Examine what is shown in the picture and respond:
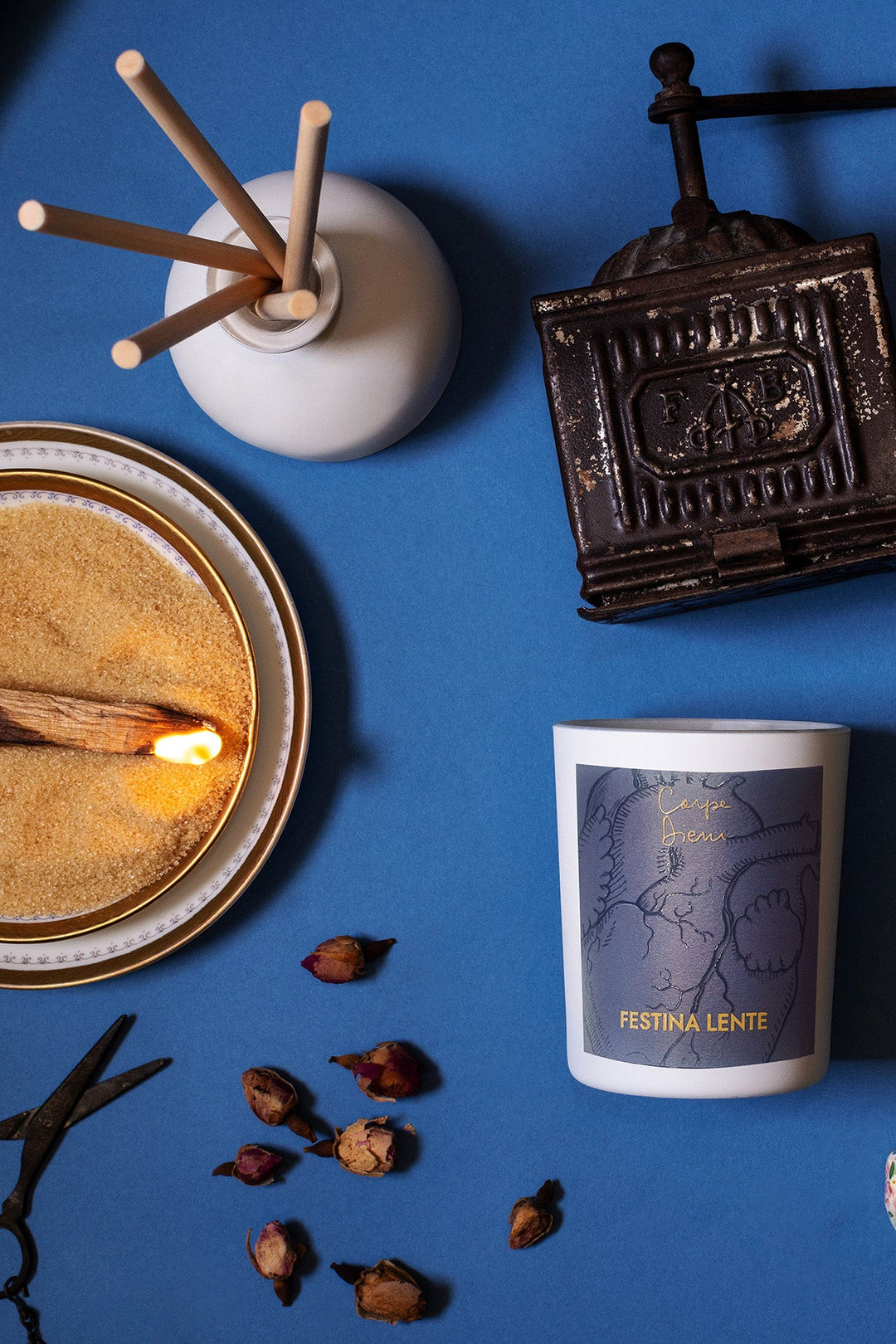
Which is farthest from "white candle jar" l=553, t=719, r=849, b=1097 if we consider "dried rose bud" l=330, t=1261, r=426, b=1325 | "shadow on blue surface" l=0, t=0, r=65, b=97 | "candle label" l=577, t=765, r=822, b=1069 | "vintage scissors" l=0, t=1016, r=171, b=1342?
"shadow on blue surface" l=0, t=0, r=65, b=97

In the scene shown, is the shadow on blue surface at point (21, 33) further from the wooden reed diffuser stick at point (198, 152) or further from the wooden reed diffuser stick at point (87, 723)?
the wooden reed diffuser stick at point (87, 723)

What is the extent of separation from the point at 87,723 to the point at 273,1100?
0.86 ft

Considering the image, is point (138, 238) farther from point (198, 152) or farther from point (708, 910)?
point (708, 910)

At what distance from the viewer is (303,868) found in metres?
0.60

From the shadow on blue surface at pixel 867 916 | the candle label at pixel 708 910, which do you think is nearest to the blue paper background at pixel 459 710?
the shadow on blue surface at pixel 867 916

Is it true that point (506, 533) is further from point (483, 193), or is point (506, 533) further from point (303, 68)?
point (303, 68)

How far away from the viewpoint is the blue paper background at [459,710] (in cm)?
57

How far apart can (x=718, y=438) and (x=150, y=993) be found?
48 cm

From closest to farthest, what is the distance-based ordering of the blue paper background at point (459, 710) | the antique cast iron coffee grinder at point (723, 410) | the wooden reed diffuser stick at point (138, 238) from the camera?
1. the wooden reed diffuser stick at point (138, 238)
2. the antique cast iron coffee grinder at point (723, 410)
3. the blue paper background at point (459, 710)

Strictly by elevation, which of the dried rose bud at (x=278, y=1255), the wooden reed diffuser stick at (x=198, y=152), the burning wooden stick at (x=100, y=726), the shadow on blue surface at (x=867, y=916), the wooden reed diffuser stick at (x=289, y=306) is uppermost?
the wooden reed diffuser stick at (x=198, y=152)

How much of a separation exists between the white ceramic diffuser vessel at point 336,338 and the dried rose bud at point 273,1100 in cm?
39

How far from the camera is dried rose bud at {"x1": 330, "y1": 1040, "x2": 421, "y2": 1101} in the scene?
1.91 ft

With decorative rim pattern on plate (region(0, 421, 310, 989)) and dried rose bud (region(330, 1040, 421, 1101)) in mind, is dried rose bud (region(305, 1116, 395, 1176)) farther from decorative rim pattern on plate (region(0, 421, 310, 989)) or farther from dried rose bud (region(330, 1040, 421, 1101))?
decorative rim pattern on plate (region(0, 421, 310, 989))

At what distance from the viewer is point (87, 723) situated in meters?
0.57
